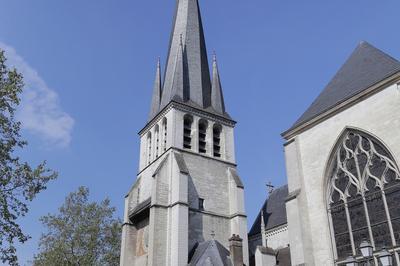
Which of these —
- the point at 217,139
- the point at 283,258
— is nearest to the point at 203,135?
the point at 217,139

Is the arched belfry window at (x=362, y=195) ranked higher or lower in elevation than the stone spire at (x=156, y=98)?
lower

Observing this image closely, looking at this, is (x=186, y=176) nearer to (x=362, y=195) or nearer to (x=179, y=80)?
(x=179, y=80)

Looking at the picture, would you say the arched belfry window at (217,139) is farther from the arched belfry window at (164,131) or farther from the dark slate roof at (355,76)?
the dark slate roof at (355,76)

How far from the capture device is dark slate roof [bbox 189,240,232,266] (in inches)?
652

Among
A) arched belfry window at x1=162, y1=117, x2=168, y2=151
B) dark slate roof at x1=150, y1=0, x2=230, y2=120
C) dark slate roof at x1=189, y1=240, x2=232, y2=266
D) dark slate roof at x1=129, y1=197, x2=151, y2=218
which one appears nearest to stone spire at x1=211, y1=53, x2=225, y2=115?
dark slate roof at x1=150, y1=0, x2=230, y2=120

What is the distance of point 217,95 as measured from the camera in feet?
80.0

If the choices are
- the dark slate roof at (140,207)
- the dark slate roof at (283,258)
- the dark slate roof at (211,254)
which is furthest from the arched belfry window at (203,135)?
the dark slate roof at (283,258)

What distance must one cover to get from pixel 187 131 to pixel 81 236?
823cm

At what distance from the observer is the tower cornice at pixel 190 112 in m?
21.8

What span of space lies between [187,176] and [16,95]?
960 centimetres

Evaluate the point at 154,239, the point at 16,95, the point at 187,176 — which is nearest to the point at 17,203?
the point at 16,95

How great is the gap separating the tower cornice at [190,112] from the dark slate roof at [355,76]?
27.9 feet

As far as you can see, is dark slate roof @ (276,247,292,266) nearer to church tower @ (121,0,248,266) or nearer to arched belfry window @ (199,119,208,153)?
church tower @ (121,0,248,266)

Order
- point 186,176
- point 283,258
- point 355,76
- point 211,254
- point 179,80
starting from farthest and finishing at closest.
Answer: point 179,80 < point 186,176 < point 283,258 < point 211,254 < point 355,76
